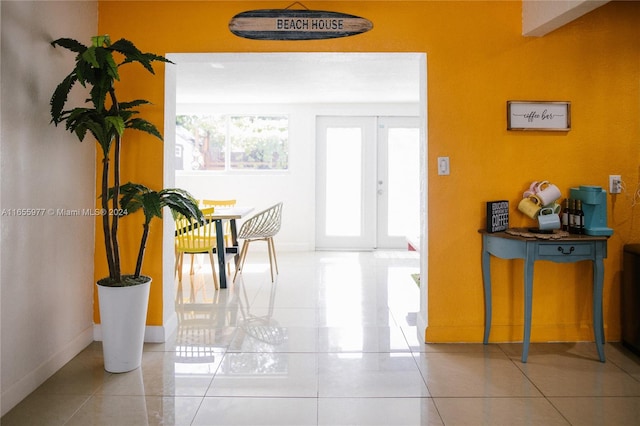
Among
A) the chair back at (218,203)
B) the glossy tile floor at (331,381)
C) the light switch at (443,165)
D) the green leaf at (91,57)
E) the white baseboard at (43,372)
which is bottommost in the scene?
Result: the glossy tile floor at (331,381)

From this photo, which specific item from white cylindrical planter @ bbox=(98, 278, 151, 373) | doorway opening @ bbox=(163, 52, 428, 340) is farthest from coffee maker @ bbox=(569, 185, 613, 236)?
white cylindrical planter @ bbox=(98, 278, 151, 373)

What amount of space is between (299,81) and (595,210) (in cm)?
366

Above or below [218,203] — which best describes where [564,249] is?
below

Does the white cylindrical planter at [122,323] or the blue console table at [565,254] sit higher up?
the blue console table at [565,254]

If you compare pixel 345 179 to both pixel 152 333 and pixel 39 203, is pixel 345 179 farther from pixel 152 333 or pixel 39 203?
pixel 39 203

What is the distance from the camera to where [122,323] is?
2584 millimetres

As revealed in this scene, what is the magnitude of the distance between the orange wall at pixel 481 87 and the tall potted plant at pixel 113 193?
523mm

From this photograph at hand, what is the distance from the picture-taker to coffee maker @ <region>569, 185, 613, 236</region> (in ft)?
9.36

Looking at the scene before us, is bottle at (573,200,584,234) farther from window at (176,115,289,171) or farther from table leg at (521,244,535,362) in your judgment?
window at (176,115,289,171)

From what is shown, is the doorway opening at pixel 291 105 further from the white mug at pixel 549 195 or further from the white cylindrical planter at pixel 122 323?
the white cylindrical planter at pixel 122 323

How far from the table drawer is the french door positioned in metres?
4.45

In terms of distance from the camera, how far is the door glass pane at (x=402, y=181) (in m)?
7.18

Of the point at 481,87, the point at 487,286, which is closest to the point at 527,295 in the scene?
the point at 487,286

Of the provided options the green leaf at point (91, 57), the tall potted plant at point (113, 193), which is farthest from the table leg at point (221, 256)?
the green leaf at point (91, 57)
